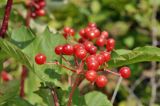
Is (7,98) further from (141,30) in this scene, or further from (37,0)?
(141,30)

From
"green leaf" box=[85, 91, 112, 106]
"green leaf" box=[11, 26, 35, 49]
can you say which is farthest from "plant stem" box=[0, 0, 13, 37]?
"green leaf" box=[85, 91, 112, 106]

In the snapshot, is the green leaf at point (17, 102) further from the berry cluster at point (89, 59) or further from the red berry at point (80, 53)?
the red berry at point (80, 53)

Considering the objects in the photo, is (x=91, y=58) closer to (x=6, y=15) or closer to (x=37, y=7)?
(x=6, y=15)

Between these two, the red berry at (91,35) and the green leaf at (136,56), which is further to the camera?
the red berry at (91,35)

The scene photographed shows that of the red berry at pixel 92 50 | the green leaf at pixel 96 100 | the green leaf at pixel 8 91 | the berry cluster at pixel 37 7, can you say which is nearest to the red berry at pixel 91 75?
the red berry at pixel 92 50

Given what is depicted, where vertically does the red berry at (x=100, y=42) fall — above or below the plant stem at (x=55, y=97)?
above

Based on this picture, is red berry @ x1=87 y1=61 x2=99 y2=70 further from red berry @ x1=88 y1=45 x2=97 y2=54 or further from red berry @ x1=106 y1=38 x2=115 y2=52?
red berry @ x1=106 y1=38 x2=115 y2=52
